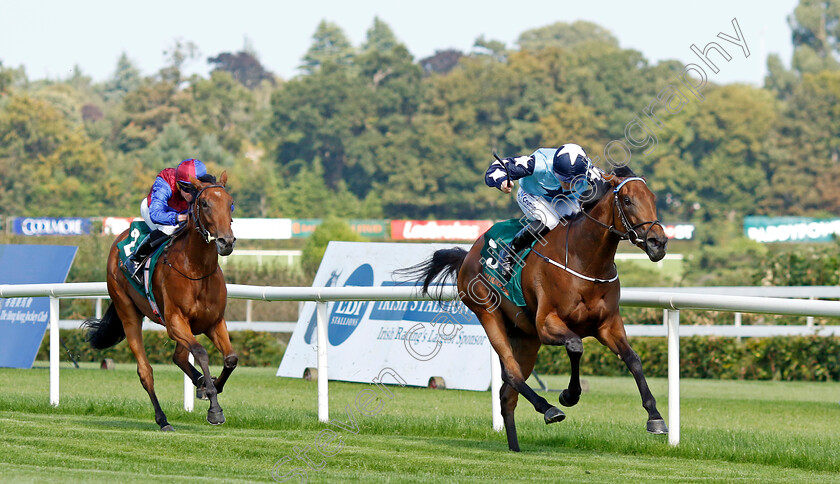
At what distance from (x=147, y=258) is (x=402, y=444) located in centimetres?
213

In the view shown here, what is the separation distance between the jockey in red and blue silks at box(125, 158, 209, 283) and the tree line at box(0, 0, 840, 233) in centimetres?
5562

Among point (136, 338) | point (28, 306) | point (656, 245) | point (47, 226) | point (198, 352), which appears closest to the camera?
point (656, 245)

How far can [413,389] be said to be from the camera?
1104 centimetres

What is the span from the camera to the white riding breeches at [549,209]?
673 cm

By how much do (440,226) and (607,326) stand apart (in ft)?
172

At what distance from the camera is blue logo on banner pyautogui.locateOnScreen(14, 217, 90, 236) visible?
167 feet

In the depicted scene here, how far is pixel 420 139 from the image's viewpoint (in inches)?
2820

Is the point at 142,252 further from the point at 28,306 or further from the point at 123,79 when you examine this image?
the point at 123,79

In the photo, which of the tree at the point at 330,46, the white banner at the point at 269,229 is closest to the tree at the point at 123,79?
the tree at the point at 330,46

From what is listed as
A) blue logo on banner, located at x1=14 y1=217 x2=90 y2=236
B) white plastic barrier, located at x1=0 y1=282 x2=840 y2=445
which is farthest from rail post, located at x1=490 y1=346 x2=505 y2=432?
blue logo on banner, located at x1=14 y1=217 x2=90 y2=236

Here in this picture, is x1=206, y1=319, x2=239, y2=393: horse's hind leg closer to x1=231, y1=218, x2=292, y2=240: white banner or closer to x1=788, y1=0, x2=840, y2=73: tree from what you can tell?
x1=231, y1=218, x2=292, y2=240: white banner

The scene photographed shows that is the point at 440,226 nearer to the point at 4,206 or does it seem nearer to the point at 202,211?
the point at 4,206

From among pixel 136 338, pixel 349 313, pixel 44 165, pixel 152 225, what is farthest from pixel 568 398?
pixel 44 165

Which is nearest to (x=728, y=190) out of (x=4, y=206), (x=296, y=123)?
(x=296, y=123)
